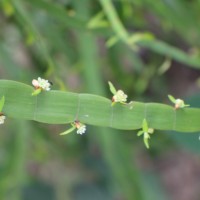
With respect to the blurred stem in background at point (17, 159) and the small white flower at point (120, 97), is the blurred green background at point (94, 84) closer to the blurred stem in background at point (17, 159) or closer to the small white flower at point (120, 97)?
the blurred stem in background at point (17, 159)

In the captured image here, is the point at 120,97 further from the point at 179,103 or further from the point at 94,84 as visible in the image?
the point at 94,84

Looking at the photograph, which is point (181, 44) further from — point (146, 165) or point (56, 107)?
point (56, 107)

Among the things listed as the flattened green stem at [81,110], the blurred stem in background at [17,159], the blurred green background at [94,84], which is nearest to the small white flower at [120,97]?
the flattened green stem at [81,110]

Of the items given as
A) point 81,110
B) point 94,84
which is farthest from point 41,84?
point 94,84

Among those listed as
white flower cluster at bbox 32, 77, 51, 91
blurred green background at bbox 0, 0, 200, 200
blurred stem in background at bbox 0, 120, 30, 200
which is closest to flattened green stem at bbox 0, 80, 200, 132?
white flower cluster at bbox 32, 77, 51, 91

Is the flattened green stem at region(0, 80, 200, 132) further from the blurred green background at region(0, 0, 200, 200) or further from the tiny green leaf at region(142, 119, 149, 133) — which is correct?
the blurred green background at region(0, 0, 200, 200)

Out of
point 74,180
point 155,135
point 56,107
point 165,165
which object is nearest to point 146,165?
point 165,165
